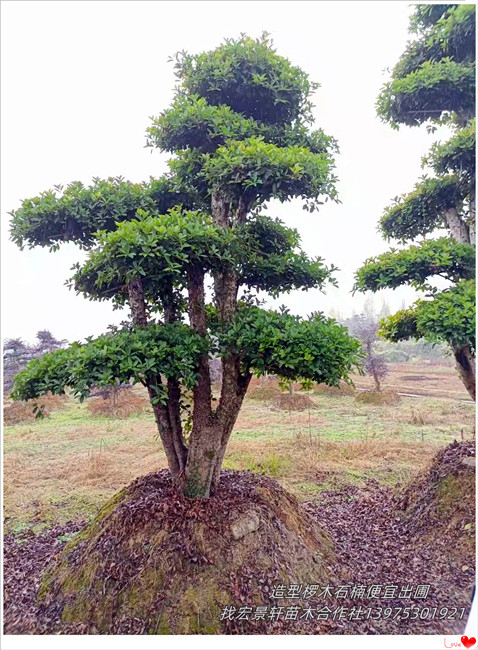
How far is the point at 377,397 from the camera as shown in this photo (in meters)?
5.17

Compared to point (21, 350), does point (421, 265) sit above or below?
above

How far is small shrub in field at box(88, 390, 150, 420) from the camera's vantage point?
5066mm

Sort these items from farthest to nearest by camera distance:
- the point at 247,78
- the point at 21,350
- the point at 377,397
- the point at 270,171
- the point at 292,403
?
the point at 292,403
the point at 377,397
the point at 21,350
the point at 247,78
the point at 270,171

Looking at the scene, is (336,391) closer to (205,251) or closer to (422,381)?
(422,381)

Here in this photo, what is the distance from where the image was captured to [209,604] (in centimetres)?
216

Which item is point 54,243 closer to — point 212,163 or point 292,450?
point 212,163

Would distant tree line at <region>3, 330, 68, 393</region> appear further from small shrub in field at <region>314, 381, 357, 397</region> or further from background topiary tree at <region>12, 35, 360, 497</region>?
small shrub in field at <region>314, 381, 357, 397</region>

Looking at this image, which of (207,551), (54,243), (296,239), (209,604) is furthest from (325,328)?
(54,243)

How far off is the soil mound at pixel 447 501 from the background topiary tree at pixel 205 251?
1771mm

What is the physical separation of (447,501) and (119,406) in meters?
4.01

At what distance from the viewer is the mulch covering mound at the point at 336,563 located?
224 centimetres

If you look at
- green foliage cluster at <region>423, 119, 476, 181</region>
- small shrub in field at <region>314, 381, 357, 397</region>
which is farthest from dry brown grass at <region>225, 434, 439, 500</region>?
green foliage cluster at <region>423, 119, 476, 181</region>

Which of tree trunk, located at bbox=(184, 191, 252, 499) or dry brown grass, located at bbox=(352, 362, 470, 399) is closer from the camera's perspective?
tree trunk, located at bbox=(184, 191, 252, 499)

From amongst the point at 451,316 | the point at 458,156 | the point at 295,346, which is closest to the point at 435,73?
the point at 458,156
